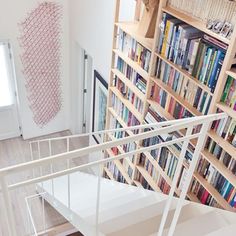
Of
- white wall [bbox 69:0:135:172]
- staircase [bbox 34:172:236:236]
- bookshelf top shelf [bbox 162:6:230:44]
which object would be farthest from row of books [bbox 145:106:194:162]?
white wall [bbox 69:0:135:172]

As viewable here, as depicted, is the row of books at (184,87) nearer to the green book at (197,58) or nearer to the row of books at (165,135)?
the green book at (197,58)

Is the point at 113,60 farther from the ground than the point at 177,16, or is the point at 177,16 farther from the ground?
the point at 177,16

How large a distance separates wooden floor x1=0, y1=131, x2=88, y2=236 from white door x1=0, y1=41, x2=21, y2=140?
19 cm

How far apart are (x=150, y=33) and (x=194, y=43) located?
1.98 feet

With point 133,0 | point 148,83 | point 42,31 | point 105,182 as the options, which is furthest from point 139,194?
point 42,31

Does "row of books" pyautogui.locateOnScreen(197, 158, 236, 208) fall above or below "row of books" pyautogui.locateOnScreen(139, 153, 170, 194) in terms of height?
above

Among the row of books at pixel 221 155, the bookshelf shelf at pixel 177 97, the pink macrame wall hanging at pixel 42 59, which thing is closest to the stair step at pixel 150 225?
the row of books at pixel 221 155

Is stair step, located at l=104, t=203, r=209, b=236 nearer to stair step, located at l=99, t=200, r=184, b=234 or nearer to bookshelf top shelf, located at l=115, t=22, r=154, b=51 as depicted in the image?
stair step, located at l=99, t=200, r=184, b=234

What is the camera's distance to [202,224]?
171 centimetres

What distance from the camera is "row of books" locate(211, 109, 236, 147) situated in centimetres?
181

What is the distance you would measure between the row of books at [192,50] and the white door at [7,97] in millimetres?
2911

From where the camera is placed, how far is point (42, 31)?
4.26 meters

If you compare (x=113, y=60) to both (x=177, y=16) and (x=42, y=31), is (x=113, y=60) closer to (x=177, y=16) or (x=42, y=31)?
(x=177, y=16)

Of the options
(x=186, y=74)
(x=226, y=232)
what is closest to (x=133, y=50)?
(x=186, y=74)
